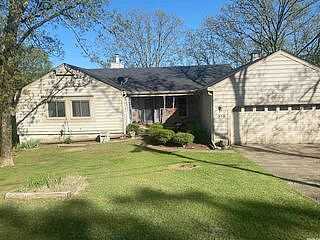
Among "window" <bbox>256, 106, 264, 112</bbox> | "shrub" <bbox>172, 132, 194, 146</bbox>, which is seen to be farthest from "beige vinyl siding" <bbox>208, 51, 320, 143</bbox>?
"shrub" <bbox>172, 132, 194, 146</bbox>

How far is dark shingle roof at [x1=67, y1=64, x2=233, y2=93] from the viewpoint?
23328mm

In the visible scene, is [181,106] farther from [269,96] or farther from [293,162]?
[293,162]

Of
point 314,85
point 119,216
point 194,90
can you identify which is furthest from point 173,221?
point 194,90

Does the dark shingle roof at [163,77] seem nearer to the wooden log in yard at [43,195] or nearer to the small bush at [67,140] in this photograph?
the small bush at [67,140]

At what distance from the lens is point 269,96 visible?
17.3 meters

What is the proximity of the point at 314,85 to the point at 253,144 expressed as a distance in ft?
13.2

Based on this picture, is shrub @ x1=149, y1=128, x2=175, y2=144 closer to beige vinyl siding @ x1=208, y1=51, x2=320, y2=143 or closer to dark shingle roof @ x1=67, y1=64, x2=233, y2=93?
beige vinyl siding @ x1=208, y1=51, x2=320, y2=143

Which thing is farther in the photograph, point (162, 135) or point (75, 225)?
point (162, 135)

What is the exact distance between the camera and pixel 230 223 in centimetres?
627

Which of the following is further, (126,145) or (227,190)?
(126,145)

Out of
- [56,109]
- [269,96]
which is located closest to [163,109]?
[56,109]

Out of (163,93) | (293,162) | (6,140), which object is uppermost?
(163,93)

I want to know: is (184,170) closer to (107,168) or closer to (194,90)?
(107,168)

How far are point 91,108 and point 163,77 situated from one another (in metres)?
6.33
